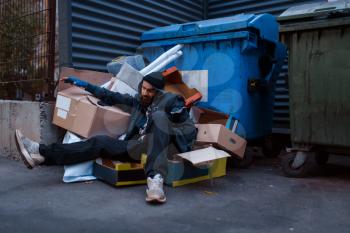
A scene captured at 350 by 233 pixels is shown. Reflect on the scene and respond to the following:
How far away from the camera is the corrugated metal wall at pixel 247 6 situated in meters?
5.88

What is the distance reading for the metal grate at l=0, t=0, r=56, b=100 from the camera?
4.39 meters

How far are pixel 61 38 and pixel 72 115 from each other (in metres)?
1.17

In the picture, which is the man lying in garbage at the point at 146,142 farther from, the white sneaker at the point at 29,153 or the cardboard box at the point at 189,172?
the cardboard box at the point at 189,172

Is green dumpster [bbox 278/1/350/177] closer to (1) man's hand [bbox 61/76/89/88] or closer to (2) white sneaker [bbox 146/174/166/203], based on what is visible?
(2) white sneaker [bbox 146/174/166/203]

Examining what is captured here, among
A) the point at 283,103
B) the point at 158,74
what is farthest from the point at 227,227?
the point at 283,103

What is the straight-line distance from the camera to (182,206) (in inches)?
114

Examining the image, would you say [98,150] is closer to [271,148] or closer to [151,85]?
[151,85]

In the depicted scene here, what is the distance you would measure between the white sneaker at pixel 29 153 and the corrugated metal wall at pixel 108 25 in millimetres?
1412

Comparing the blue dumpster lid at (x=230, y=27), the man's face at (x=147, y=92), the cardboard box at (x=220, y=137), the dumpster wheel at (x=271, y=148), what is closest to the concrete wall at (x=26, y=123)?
the man's face at (x=147, y=92)

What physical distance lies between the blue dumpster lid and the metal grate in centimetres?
138

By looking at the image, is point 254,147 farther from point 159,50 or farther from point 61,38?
point 61,38

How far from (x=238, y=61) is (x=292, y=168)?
128cm

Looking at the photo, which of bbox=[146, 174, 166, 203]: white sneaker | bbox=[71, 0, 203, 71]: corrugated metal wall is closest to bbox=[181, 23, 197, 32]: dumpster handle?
bbox=[71, 0, 203, 71]: corrugated metal wall

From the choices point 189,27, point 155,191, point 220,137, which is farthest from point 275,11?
point 155,191
